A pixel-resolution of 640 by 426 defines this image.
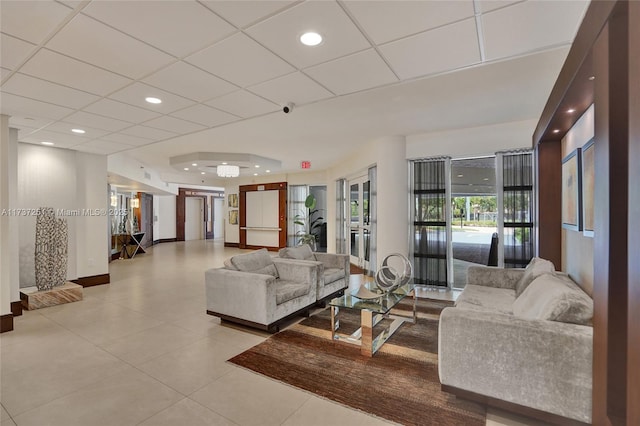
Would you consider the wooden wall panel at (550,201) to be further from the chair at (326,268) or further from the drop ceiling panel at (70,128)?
the drop ceiling panel at (70,128)

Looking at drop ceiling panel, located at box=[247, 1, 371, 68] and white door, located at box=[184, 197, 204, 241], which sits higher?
drop ceiling panel, located at box=[247, 1, 371, 68]

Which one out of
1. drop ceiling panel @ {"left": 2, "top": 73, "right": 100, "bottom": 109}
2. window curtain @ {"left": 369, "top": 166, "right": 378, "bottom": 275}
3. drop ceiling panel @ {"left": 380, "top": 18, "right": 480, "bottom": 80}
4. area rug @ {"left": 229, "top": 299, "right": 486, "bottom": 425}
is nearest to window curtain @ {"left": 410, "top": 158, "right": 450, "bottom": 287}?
window curtain @ {"left": 369, "top": 166, "right": 378, "bottom": 275}

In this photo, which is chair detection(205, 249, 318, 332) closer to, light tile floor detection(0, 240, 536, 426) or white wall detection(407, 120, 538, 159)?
light tile floor detection(0, 240, 536, 426)

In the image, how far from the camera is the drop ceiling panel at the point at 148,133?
4.45 m

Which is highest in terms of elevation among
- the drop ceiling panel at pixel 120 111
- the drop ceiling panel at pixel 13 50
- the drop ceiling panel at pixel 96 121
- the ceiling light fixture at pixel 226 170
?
the drop ceiling panel at pixel 13 50

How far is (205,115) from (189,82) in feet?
3.21

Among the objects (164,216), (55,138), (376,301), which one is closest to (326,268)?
(376,301)

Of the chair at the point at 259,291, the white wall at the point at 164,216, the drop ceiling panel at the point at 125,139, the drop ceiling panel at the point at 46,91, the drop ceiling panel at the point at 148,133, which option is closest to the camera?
the drop ceiling panel at the point at 46,91

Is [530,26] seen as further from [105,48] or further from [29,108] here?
[29,108]

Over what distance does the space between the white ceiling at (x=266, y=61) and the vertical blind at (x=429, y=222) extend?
130 cm

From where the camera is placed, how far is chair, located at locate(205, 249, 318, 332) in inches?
142

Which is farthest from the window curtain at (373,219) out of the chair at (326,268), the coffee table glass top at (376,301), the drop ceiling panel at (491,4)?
the drop ceiling panel at (491,4)

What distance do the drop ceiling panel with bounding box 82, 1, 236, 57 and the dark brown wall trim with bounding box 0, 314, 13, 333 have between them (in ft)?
13.1

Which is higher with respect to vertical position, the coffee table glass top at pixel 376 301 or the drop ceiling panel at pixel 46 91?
the drop ceiling panel at pixel 46 91
